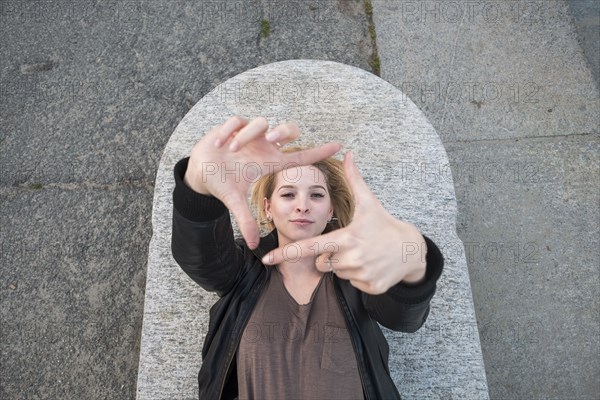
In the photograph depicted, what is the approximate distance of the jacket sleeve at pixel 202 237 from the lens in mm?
1798

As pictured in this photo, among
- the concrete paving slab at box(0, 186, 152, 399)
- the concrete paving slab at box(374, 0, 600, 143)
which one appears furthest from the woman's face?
the concrete paving slab at box(374, 0, 600, 143)

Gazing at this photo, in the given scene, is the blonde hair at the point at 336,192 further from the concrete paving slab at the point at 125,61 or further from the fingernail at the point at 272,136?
the concrete paving slab at the point at 125,61

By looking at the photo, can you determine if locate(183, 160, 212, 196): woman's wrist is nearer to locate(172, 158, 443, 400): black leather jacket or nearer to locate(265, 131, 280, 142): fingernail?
locate(172, 158, 443, 400): black leather jacket

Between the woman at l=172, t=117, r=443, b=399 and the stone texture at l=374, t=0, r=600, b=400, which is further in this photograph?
the stone texture at l=374, t=0, r=600, b=400

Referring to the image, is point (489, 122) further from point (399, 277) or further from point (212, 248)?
point (212, 248)

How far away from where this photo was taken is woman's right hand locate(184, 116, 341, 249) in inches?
67.2

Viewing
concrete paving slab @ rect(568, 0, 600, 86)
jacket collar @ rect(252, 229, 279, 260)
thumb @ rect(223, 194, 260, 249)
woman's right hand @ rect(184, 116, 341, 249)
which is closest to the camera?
thumb @ rect(223, 194, 260, 249)

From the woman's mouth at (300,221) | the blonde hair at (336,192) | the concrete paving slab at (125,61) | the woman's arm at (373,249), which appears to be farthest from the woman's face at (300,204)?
the concrete paving slab at (125,61)

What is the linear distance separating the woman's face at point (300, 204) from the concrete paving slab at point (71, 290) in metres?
1.16

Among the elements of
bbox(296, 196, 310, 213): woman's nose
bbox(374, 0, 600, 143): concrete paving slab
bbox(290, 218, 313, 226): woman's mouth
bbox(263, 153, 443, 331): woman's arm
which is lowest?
bbox(263, 153, 443, 331): woman's arm

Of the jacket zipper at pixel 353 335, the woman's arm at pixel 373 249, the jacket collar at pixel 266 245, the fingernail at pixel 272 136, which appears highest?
the fingernail at pixel 272 136

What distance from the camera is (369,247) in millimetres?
1641

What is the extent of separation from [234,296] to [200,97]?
167 centimetres

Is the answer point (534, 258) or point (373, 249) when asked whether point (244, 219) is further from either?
point (534, 258)
